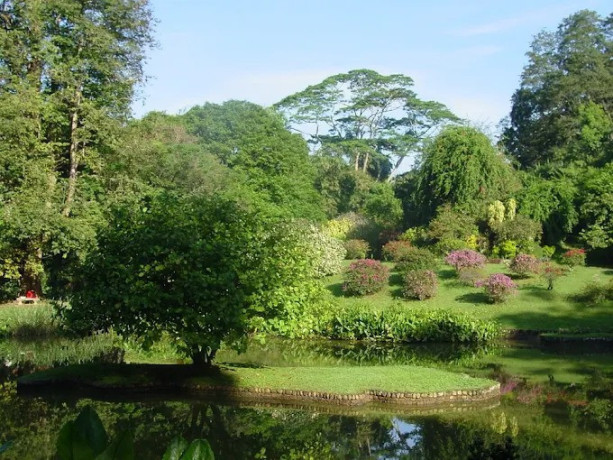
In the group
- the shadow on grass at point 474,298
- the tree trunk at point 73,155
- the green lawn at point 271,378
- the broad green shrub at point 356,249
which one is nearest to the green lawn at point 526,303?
the shadow on grass at point 474,298

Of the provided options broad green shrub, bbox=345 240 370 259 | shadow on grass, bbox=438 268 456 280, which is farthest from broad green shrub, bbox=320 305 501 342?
broad green shrub, bbox=345 240 370 259

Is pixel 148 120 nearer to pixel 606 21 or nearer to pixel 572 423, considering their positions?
pixel 572 423

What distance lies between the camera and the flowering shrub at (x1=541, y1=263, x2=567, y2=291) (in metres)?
24.4

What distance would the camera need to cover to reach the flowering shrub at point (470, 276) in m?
25.5

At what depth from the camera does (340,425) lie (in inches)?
427

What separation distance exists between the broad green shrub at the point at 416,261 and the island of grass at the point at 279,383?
12.7 metres

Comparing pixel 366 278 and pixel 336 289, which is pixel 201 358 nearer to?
pixel 366 278

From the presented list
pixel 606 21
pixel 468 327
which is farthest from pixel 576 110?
pixel 468 327

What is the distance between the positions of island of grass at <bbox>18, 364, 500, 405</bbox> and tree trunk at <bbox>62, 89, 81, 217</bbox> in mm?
11928

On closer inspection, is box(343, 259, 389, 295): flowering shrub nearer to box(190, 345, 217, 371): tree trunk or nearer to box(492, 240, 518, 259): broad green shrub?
box(492, 240, 518, 259): broad green shrub

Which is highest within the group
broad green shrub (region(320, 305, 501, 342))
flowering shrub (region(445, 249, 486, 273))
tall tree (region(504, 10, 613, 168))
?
tall tree (region(504, 10, 613, 168))

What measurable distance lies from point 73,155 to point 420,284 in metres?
13.9

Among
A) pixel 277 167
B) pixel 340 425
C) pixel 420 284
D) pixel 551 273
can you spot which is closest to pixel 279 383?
pixel 340 425

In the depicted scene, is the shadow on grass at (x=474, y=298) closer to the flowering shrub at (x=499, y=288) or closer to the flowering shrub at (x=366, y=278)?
the flowering shrub at (x=499, y=288)
